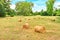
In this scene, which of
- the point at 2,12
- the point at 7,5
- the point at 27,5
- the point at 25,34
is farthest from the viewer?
the point at 27,5

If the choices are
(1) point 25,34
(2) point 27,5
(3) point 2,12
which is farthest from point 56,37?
(2) point 27,5

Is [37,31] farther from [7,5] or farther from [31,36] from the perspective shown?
[7,5]

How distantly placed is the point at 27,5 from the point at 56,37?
15361mm

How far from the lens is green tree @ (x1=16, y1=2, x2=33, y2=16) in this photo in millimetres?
20636

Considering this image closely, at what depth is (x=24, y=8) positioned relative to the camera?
69.6 ft

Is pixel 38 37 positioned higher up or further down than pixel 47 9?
higher up

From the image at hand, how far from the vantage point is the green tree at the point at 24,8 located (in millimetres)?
20636

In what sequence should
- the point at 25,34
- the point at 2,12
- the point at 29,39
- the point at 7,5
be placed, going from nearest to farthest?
1. the point at 29,39
2. the point at 25,34
3. the point at 2,12
4. the point at 7,5

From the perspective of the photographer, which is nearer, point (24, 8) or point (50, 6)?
point (50, 6)

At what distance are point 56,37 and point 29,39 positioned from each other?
941 millimetres

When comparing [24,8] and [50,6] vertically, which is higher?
[50,6]

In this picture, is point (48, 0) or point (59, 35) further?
point (48, 0)

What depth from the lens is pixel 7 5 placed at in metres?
18.0

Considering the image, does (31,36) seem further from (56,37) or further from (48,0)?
(48,0)
